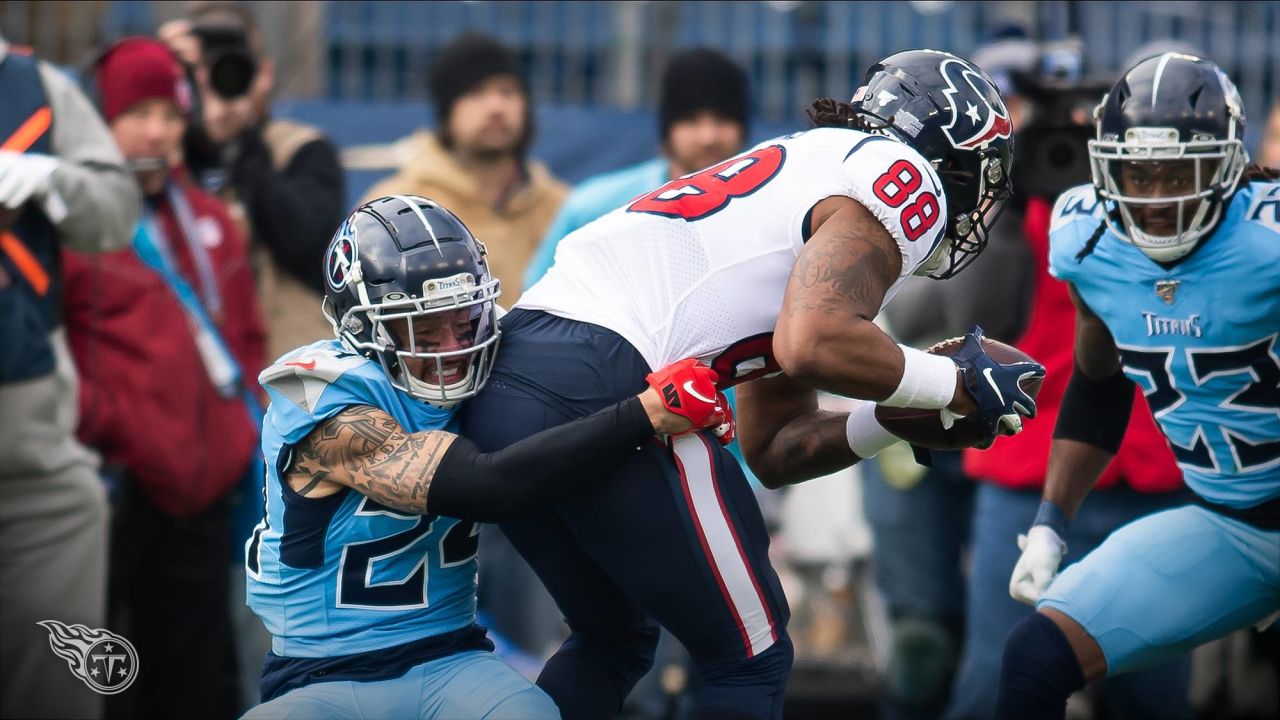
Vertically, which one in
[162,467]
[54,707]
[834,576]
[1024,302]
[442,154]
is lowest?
[834,576]

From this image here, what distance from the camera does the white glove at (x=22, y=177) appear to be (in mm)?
4879

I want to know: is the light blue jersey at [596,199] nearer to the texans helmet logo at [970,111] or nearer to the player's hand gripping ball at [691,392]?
the texans helmet logo at [970,111]

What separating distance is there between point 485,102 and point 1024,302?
216cm

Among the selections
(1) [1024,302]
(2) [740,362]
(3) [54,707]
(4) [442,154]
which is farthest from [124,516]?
(1) [1024,302]

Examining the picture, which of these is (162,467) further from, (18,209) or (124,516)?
(18,209)

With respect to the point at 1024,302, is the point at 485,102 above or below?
above

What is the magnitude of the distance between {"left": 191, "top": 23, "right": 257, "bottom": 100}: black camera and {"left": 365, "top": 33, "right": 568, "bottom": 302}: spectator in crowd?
2.12ft

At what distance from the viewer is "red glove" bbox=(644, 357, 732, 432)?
3.51 m

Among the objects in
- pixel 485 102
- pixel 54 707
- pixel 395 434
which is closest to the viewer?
pixel 395 434

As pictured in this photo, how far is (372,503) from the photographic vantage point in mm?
3676

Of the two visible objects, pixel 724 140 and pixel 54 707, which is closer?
pixel 54 707

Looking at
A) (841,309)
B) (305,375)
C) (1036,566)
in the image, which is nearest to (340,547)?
(305,375)

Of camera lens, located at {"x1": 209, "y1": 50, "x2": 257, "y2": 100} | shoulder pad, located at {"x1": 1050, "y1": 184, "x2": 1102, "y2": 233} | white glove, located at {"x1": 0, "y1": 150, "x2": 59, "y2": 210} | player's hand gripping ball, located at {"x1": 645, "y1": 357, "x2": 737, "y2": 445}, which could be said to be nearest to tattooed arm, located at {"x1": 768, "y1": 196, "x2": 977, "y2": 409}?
player's hand gripping ball, located at {"x1": 645, "y1": 357, "x2": 737, "y2": 445}

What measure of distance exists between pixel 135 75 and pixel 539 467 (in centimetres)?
302
